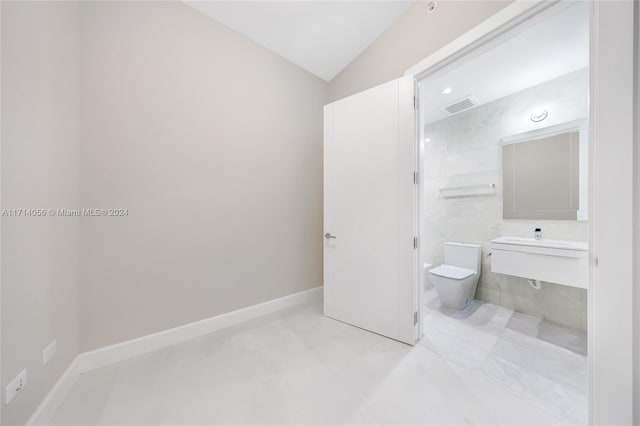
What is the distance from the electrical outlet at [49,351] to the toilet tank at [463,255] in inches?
144

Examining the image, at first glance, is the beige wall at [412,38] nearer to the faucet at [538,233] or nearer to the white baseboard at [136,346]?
the faucet at [538,233]

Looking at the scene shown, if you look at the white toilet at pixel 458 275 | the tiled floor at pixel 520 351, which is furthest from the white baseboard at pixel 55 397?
the white toilet at pixel 458 275


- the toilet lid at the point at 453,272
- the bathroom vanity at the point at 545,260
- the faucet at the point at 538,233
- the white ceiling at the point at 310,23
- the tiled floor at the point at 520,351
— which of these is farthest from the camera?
the toilet lid at the point at 453,272

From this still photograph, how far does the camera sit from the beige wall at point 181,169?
4.99ft

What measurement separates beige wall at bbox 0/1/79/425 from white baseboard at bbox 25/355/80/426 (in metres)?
0.04

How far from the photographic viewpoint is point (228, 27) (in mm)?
2068

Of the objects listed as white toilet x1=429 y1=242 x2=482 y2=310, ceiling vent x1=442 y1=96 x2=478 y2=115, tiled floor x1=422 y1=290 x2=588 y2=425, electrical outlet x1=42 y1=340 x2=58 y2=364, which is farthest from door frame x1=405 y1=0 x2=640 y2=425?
electrical outlet x1=42 y1=340 x2=58 y2=364

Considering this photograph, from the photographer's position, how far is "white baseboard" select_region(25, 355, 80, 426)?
104cm

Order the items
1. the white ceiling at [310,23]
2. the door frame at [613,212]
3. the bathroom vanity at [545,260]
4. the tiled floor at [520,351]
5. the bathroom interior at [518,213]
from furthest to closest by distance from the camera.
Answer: the white ceiling at [310,23], the bathroom vanity at [545,260], the bathroom interior at [518,213], the tiled floor at [520,351], the door frame at [613,212]

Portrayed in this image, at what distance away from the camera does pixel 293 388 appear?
4.37 feet

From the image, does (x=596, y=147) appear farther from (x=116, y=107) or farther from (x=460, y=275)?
(x=116, y=107)

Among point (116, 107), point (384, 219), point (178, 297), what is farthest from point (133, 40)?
point (384, 219)

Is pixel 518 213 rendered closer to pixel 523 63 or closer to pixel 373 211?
pixel 523 63

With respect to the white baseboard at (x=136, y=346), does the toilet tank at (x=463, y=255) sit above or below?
above
